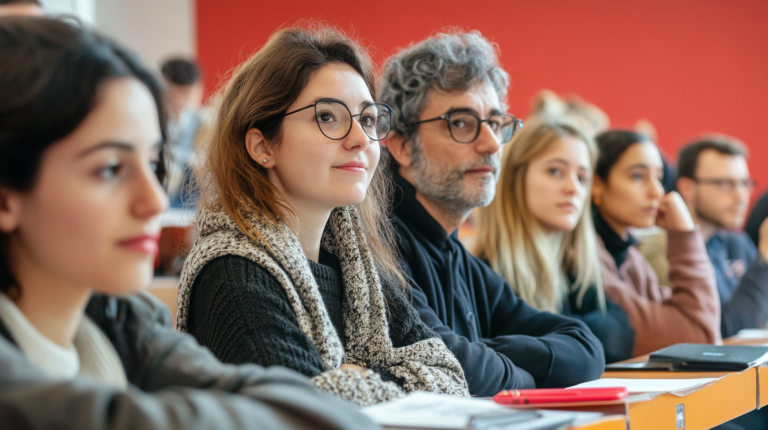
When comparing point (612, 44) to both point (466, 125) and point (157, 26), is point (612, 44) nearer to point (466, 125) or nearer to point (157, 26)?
point (157, 26)

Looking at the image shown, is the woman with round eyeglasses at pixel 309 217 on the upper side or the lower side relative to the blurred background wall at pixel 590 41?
lower

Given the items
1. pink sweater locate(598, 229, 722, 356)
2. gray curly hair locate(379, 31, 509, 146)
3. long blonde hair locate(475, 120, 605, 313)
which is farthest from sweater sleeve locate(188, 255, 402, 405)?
pink sweater locate(598, 229, 722, 356)

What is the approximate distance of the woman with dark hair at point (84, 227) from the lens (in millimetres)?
765

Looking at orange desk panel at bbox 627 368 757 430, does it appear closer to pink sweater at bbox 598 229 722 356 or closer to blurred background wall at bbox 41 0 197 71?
pink sweater at bbox 598 229 722 356

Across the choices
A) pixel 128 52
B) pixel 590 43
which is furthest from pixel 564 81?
pixel 128 52

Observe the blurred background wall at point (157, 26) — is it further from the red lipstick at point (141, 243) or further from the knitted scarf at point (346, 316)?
the red lipstick at point (141, 243)

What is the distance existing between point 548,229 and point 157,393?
1883mm

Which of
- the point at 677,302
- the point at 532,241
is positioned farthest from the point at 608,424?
the point at 677,302

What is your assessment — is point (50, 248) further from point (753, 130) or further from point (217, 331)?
point (753, 130)

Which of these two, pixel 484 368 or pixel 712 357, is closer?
pixel 484 368

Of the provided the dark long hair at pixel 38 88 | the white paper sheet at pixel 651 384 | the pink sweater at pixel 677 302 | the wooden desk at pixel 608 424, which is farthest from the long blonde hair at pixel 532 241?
the dark long hair at pixel 38 88

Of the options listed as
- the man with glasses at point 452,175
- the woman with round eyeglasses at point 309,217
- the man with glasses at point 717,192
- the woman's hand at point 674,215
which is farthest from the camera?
the man with glasses at point 717,192

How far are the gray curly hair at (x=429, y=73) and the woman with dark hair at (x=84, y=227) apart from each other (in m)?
1.29

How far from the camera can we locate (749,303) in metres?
2.80
